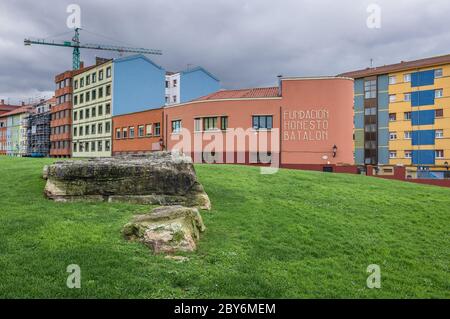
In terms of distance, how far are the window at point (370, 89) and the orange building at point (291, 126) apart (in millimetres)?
29744

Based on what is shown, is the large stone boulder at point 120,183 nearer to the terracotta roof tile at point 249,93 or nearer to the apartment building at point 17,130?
the terracotta roof tile at point 249,93

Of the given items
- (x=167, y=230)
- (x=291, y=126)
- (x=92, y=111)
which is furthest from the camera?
(x=92, y=111)

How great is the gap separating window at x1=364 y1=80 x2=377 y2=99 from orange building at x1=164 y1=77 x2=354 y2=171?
2974 cm

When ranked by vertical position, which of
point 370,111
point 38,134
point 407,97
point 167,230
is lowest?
point 167,230

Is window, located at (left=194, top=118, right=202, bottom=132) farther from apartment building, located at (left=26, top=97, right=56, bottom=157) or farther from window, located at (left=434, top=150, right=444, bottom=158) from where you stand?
apartment building, located at (left=26, top=97, right=56, bottom=157)

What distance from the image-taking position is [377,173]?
41625 mm

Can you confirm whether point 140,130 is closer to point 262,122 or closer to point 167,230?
point 262,122

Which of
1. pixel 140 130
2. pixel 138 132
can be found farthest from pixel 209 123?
pixel 138 132

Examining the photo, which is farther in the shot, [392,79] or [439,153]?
[392,79]

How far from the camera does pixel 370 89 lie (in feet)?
235

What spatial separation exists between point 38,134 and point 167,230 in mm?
103134

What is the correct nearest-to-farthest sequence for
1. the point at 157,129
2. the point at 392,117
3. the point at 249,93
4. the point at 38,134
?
the point at 249,93 < the point at 157,129 < the point at 392,117 < the point at 38,134

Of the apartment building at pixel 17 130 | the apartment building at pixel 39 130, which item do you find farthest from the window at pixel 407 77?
the apartment building at pixel 17 130
